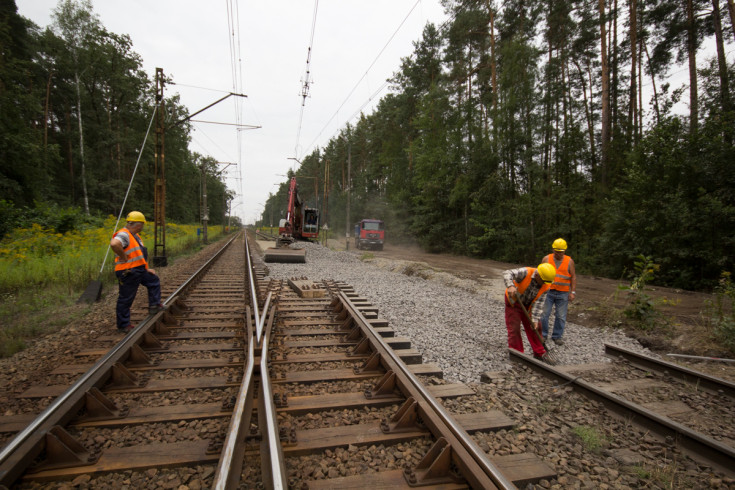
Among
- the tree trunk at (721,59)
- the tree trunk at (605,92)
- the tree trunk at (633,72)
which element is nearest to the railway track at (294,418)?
the tree trunk at (721,59)

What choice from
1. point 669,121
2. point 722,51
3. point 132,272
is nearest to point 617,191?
point 669,121

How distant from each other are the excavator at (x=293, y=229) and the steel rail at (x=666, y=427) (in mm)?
11671

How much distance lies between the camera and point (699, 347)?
225 inches

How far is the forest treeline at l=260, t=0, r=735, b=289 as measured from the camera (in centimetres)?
1185

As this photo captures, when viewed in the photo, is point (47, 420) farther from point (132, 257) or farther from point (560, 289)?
point (560, 289)

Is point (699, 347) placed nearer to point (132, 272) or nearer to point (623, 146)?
point (132, 272)

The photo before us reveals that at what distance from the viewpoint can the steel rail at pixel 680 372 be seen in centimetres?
381

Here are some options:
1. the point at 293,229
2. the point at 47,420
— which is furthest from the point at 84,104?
the point at 47,420

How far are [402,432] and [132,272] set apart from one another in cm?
439

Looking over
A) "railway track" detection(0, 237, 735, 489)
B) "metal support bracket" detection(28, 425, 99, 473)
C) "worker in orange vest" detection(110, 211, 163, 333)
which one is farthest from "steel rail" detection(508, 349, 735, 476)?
"worker in orange vest" detection(110, 211, 163, 333)

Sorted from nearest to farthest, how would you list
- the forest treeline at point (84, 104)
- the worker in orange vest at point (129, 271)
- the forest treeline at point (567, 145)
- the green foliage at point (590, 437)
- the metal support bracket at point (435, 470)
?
the metal support bracket at point (435, 470), the green foliage at point (590, 437), the worker in orange vest at point (129, 271), the forest treeline at point (567, 145), the forest treeline at point (84, 104)

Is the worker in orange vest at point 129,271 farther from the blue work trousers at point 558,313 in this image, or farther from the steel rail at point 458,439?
the blue work trousers at point 558,313

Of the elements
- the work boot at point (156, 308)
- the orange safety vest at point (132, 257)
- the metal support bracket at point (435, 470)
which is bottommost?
the metal support bracket at point (435, 470)

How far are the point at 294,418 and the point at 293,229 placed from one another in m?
22.5
